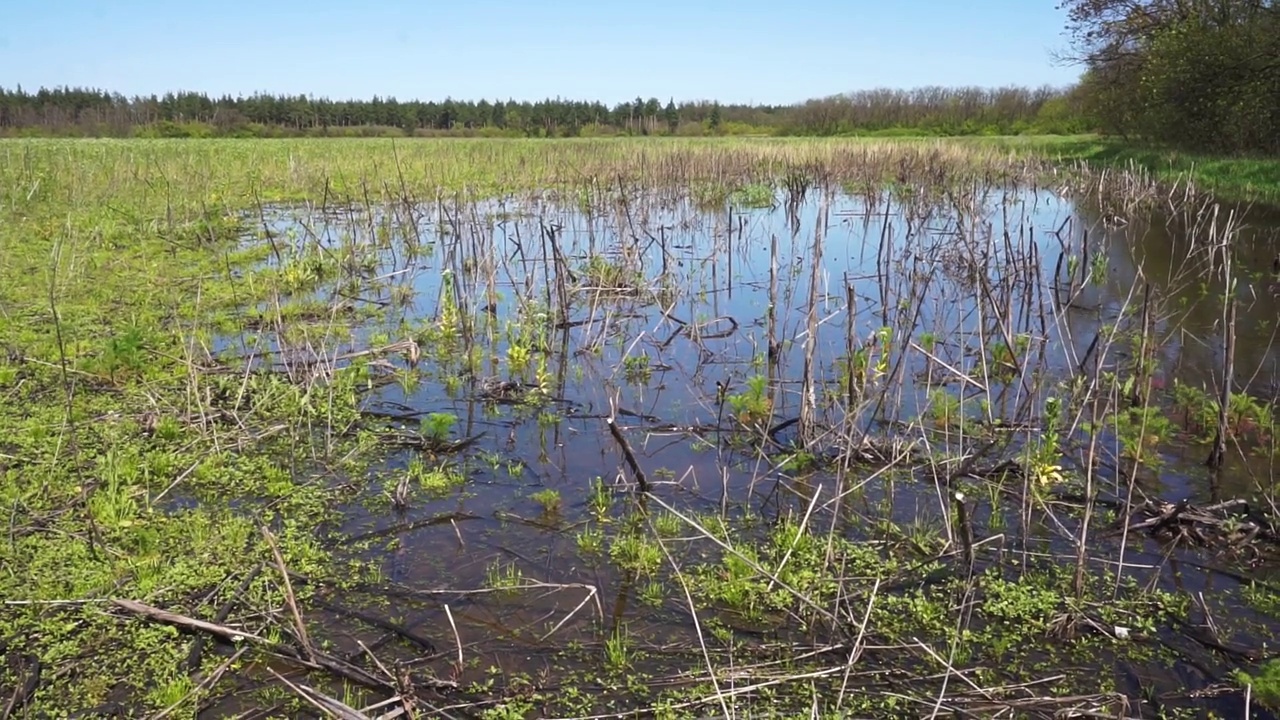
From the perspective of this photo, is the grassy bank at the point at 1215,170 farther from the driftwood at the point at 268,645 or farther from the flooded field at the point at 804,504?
the driftwood at the point at 268,645

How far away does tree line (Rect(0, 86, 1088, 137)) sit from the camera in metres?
49.1

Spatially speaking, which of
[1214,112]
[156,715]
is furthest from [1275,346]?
[1214,112]

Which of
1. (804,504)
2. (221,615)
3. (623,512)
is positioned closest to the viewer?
(221,615)

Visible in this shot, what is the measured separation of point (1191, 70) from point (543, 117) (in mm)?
50821

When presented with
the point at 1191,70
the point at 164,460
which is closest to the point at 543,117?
the point at 1191,70

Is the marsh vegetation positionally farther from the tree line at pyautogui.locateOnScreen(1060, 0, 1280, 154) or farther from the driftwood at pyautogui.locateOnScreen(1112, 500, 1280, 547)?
the tree line at pyautogui.locateOnScreen(1060, 0, 1280, 154)

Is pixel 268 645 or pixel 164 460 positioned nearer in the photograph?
pixel 268 645

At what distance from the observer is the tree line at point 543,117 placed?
49.1 metres

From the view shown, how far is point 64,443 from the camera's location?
462cm

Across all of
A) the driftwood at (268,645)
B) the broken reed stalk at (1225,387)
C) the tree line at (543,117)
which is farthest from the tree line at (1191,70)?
the driftwood at (268,645)

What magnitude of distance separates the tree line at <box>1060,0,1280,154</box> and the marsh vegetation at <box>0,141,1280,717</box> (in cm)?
1240

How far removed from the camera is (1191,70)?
18.9 metres

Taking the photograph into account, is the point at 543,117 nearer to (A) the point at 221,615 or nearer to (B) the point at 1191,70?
(B) the point at 1191,70

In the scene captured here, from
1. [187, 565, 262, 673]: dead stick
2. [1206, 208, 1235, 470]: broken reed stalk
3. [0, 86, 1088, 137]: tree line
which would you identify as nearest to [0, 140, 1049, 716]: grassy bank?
[187, 565, 262, 673]: dead stick
